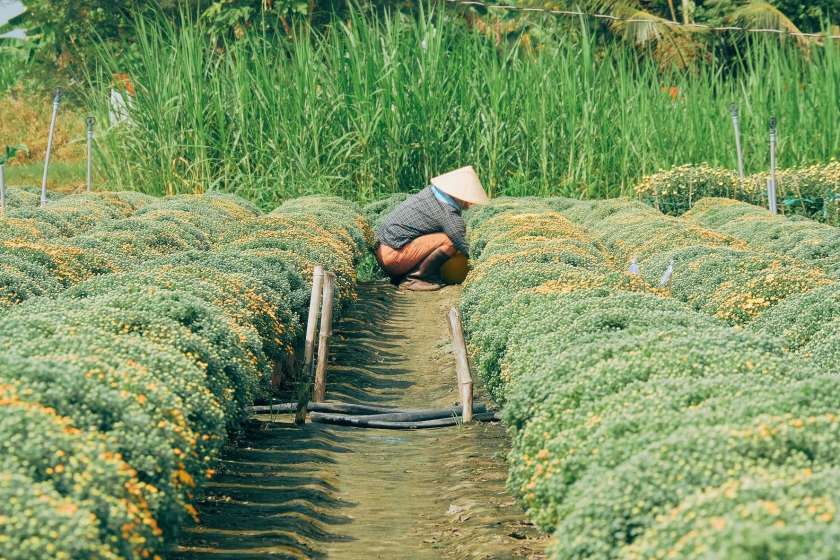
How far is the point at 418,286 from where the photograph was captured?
11719 mm

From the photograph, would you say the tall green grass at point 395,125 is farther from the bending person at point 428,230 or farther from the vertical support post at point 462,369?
the vertical support post at point 462,369

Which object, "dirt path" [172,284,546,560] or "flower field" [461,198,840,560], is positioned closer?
"flower field" [461,198,840,560]

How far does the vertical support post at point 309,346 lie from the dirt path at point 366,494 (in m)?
0.13

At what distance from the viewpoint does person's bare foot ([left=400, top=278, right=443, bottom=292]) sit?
38.4 feet

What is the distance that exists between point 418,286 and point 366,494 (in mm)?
6570

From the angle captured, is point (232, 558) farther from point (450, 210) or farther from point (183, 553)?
point (450, 210)

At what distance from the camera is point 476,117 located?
→ 15.3m

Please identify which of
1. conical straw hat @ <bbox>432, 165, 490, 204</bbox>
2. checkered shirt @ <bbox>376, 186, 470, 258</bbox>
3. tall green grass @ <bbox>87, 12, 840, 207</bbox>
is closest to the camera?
conical straw hat @ <bbox>432, 165, 490, 204</bbox>

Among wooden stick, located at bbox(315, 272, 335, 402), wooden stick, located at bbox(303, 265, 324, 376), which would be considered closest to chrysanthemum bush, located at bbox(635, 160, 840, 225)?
wooden stick, located at bbox(303, 265, 324, 376)

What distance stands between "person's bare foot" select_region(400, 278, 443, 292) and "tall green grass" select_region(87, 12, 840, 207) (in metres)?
3.48

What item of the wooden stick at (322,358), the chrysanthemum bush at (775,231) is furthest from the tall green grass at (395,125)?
the wooden stick at (322,358)

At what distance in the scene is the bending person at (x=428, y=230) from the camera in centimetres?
1103

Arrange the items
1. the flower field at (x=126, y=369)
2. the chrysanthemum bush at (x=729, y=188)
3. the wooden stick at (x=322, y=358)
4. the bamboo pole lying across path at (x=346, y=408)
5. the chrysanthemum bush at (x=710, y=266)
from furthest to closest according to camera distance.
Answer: the chrysanthemum bush at (x=729, y=188) < the wooden stick at (x=322, y=358) < the bamboo pole lying across path at (x=346, y=408) < the chrysanthemum bush at (x=710, y=266) < the flower field at (x=126, y=369)

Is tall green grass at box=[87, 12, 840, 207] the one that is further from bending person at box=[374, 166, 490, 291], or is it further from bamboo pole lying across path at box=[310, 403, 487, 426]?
bamboo pole lying across path at box=[310, 403, 487, 426]
